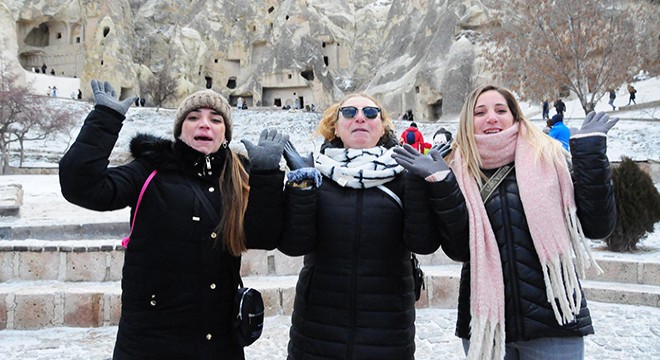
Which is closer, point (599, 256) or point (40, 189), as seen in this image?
point (599, 256)

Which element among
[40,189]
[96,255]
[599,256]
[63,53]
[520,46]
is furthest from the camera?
[63,53]

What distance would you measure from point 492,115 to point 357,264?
897mm

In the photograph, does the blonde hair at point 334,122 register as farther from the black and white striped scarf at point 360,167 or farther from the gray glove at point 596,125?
the gray glove at point 596,125

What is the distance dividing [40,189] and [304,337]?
450 inches

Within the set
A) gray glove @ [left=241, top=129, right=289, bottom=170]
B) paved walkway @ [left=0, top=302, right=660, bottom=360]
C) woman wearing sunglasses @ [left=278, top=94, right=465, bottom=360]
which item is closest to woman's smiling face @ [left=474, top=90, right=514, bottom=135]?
woman wearing sunglasses @ [left=278, top=94, right=465, bottom=360]

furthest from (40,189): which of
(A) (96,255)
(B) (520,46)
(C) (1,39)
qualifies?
(C) (1,39)

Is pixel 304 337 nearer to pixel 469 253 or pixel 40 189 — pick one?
pixel 469 253

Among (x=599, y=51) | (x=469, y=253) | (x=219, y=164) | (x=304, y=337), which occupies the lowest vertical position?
(x=304, y=337)

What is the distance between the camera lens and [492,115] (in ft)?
7.16

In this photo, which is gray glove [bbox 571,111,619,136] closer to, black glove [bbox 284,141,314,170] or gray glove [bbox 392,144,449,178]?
gray glove [bbox 392,144,449,178]

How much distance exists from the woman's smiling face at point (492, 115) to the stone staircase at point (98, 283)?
136 inches

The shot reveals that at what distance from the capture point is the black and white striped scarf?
2.17m

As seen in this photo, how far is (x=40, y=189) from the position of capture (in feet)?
37.6

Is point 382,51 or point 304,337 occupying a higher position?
point 382,51
